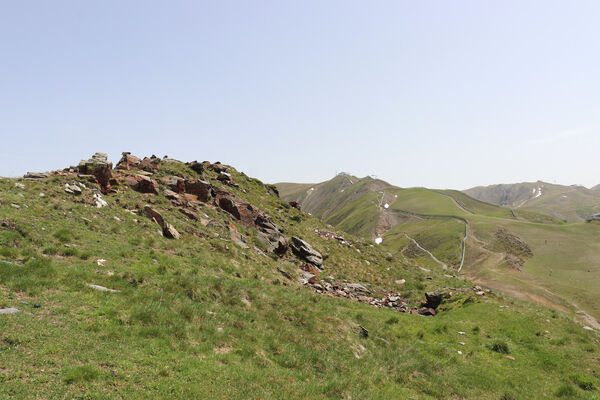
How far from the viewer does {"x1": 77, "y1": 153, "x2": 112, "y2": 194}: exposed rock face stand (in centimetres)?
3147

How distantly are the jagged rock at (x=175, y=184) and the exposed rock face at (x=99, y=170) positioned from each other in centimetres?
686

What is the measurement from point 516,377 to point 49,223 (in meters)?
28.8

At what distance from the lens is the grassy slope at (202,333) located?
9.59m

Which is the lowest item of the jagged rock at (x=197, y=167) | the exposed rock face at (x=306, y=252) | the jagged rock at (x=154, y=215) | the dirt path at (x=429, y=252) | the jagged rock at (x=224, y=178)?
the dirt path at (x=429, y=252)

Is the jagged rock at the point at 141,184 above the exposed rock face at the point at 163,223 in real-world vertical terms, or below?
above

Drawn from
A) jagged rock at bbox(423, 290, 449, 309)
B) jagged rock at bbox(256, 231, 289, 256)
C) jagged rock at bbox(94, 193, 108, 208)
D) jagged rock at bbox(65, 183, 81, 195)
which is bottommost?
jagged rock at bbox(423, 290, 449, 309)

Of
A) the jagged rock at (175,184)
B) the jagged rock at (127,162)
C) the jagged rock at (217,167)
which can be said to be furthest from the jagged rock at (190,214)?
the jagged rock at (217,167)

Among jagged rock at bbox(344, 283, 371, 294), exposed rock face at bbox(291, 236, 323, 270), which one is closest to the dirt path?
exposed rock face at bbox(291, 236, 323, 270)

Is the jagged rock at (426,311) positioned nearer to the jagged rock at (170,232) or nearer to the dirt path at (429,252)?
the jagged rock at (170,232)

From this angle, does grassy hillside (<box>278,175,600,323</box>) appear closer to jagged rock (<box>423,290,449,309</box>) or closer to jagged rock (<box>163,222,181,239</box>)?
jagged rock (<box>423,290,449,309</box>)

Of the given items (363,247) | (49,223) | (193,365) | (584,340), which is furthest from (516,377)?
(363,247)

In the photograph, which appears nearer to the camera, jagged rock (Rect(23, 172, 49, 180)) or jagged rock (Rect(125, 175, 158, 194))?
jagged rock (Rect(23, 172, 49, 180))

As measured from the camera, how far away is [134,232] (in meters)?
24.2

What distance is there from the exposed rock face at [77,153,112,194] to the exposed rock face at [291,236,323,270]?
2168 centimetres
